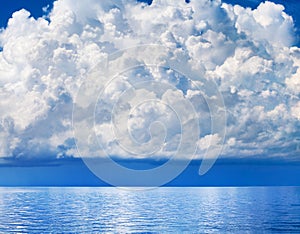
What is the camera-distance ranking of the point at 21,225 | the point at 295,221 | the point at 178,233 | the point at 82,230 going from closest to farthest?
1. the point at 178,233
2. the point at 82,230
3. the point at 21,225
4. the point at 295,221

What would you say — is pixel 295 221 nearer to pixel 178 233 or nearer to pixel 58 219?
pixel 178 233

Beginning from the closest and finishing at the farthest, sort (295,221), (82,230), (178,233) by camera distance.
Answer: (178,233), (82,230), (295,221)

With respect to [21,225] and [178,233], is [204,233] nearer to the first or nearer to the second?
[178,233]

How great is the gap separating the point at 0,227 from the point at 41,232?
521 inches

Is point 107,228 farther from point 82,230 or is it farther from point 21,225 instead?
point 21,225

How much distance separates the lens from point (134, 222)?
10644 centimetres

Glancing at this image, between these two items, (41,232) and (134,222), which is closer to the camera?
(41,232)

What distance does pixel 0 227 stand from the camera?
96062 millimetres

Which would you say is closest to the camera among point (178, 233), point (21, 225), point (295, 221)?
point (178, 233)

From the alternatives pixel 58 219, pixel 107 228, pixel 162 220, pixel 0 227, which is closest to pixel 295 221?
pixel 162 220

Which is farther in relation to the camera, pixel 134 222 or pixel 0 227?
pixel 134 222

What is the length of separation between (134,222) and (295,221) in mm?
37253

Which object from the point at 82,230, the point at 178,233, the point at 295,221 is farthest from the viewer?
the point at 295,221

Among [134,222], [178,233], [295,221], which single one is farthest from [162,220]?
[295,221]
